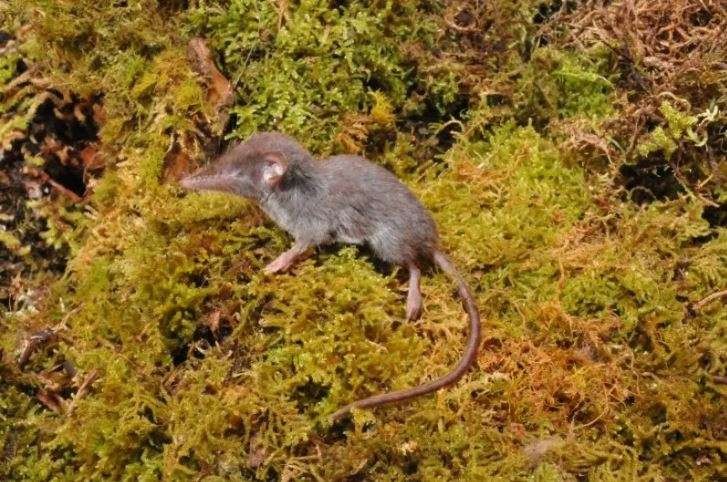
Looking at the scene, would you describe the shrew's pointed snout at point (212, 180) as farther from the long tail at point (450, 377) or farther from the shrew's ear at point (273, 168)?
the long tail at point (450, 377)

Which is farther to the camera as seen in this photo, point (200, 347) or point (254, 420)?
point (200, 347)

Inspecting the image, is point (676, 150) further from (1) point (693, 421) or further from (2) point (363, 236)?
(2) point (363, 236)

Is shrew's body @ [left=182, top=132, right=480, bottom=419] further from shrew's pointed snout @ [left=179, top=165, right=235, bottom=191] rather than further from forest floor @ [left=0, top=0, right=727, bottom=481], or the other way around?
forest floor @ [left=0, top=0, right=727, bottom=481]

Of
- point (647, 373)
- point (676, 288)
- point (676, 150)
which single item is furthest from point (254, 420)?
point (676, 150)

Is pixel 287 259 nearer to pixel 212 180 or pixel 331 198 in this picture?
pixel 331 198

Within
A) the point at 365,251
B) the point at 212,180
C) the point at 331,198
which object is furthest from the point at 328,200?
the point at 212,180

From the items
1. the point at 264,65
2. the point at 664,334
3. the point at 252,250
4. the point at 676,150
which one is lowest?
the point at 664,334

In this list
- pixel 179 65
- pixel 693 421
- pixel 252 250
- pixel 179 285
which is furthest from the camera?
pixel 179 65

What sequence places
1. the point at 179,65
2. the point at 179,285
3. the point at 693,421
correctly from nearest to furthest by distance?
the point at 693,421
the point at 179,285
the point at 179,65

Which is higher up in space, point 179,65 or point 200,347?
point 179,65
